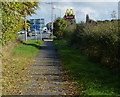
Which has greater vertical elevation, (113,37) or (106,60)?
(113,37)

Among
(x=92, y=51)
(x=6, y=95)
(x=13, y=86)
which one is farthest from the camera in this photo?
(x=92, y=51)

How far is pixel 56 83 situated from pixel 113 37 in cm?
350

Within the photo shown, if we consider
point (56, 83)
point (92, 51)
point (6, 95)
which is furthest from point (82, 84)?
point (92, 51)

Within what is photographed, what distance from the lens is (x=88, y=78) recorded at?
33.6 ft

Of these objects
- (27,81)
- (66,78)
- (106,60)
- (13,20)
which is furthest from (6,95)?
(106,60)

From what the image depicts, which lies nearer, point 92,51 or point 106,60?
point 106,60

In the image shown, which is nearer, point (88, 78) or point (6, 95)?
point (6, 95)

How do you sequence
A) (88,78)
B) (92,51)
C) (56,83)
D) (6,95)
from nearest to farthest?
(6,95)
(56,83)
(88,78)
(92,51)

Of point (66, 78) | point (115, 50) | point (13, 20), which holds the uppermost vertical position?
point (13, 20)

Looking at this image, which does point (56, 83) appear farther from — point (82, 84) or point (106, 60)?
point (106, 60)

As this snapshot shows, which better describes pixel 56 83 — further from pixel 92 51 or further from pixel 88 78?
pixel 92 51

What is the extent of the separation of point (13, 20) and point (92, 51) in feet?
25.6

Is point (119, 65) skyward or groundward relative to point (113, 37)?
groundward

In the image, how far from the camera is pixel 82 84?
29.5 ft
